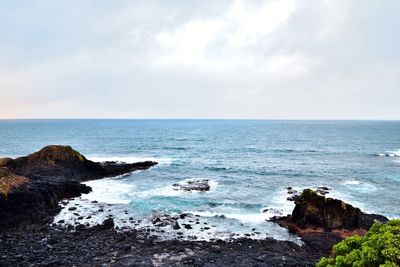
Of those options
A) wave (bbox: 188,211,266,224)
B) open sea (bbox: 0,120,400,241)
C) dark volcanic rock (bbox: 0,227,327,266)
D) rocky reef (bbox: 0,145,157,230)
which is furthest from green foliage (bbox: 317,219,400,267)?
rocky reef (bbox: 0,145,157,230)

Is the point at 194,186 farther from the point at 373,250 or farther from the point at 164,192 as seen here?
the point at 373,250

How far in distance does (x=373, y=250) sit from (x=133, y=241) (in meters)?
23.4

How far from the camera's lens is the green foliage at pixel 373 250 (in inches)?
569

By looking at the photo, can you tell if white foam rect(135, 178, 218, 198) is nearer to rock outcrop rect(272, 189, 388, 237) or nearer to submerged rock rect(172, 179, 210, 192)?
submerged rock rect(172, 179, 210, 192)

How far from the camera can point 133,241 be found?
109 ft

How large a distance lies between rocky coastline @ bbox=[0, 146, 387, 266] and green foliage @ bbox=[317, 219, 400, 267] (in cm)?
1218

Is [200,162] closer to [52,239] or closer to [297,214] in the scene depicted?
[297,214]

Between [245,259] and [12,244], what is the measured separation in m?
21.3

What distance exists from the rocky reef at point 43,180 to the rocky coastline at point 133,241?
115 millimetres

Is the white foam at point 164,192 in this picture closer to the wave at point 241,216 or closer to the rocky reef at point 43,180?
the rocky reef at point 43,180

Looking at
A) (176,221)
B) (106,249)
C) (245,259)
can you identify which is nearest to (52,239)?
(106,249)

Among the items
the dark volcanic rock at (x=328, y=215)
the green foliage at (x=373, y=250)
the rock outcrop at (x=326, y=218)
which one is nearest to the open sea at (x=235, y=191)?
the rock outcrop at (x=326, y=218)

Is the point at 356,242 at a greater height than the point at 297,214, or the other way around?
the point at 356,242

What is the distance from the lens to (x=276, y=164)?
8050 centimetres
